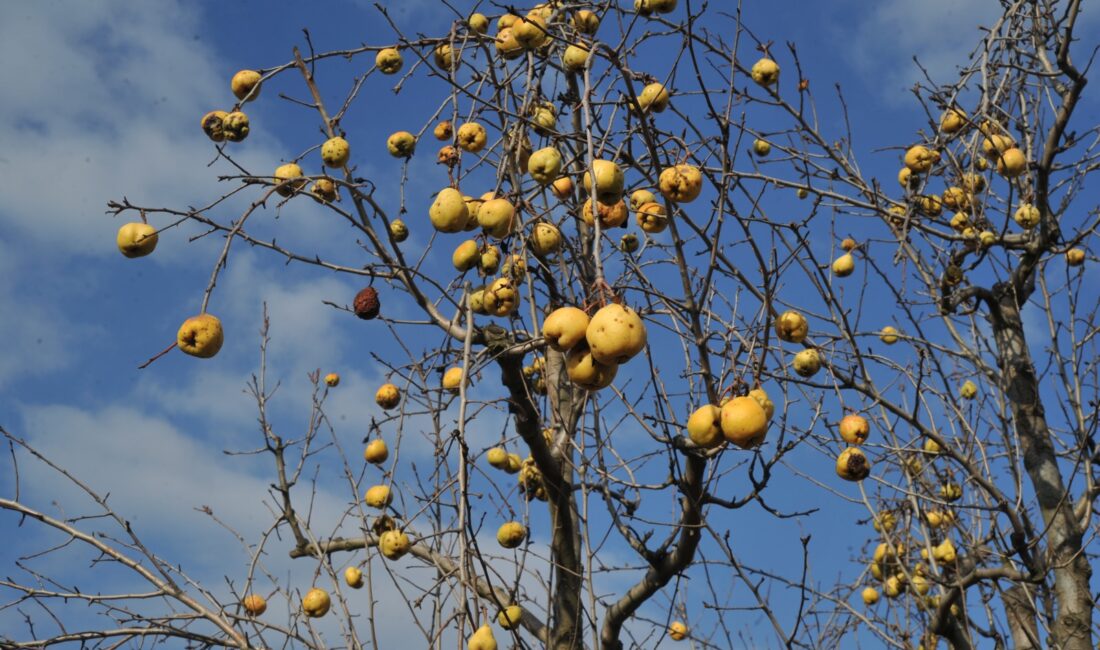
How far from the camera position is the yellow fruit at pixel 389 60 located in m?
4.42

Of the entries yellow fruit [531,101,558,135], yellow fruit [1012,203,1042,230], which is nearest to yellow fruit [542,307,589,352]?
yellow fruit [531,101,558,135]

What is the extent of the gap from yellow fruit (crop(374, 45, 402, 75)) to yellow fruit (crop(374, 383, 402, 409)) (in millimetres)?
1945

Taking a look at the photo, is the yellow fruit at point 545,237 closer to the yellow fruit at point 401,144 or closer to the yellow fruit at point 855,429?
the yellow fruit at point 401,144

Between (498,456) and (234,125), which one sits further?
(498,456)

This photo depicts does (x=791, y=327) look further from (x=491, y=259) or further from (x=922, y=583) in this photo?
(x=922, y=583)

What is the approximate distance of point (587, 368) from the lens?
2361 millimetres

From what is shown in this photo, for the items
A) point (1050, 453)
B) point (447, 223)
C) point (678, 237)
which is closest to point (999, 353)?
point (1050, 453)

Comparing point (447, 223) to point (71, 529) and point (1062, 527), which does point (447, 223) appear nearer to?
point (71, 529)

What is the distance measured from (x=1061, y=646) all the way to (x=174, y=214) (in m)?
5.41

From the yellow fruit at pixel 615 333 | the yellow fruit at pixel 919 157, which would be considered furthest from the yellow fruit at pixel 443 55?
the yellow fruit at pixel 919 157

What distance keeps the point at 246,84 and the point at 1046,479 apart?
543 centimetres

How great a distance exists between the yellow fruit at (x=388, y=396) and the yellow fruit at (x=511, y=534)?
3.52ft

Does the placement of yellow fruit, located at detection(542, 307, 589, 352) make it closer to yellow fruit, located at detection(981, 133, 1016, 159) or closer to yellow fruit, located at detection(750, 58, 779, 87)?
yellow fruit, located at detection(750, 58, 779, 87)

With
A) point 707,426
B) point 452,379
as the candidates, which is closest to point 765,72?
point 452,379
